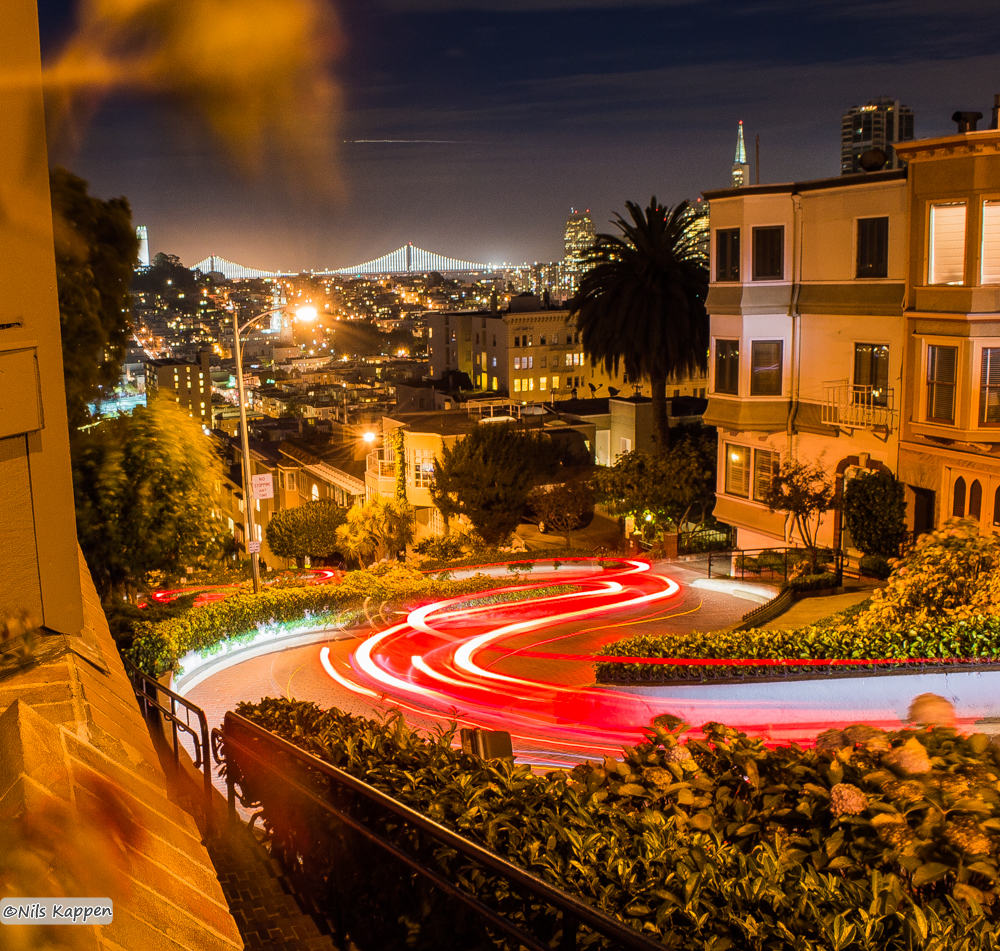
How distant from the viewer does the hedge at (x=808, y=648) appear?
47.8 ft

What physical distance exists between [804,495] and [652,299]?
13.7 m

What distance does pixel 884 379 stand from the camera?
87.6 ft

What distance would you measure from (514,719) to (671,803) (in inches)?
407

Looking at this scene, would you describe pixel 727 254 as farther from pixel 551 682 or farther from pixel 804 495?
pixel 551 682

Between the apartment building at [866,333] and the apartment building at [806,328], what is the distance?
0.04 m

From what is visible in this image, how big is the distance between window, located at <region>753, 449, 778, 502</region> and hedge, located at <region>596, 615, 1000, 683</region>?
13.5 metres

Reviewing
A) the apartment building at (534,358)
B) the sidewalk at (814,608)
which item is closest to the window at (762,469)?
the sidewalk at (814,608)

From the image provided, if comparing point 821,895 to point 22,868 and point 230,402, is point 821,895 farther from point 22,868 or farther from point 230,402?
point 230,402

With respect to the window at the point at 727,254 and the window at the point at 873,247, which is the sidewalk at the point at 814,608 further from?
the window at the point at 727,254

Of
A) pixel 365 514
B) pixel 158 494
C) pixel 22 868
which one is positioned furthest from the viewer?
pixel 365 514

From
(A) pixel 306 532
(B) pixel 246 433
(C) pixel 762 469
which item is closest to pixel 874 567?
(C) pixel 762 469

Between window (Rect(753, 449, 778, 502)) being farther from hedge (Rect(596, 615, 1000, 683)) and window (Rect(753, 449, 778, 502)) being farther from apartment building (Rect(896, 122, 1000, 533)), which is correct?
hedge (Rect(596, 615, 1000, 683))

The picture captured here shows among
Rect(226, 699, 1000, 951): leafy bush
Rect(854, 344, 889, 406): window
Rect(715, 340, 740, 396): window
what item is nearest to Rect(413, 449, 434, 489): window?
Rect(715, 340, 740, 396): window

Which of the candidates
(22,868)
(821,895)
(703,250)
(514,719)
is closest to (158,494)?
(514,719)
